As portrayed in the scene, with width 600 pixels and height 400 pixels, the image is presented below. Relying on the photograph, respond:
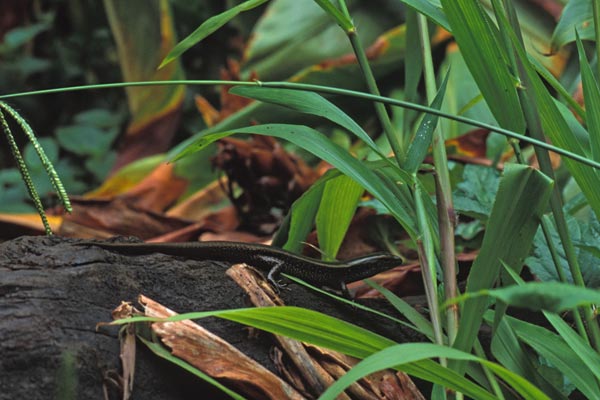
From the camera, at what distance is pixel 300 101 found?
1.64 metres

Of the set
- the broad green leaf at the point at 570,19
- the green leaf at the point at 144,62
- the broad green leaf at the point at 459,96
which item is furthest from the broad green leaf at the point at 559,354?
the green leaf at the point at 144,62

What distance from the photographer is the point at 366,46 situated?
4.90 metres

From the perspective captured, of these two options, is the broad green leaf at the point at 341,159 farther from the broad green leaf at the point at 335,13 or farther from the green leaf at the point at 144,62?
the green leaf at the point at 144,62

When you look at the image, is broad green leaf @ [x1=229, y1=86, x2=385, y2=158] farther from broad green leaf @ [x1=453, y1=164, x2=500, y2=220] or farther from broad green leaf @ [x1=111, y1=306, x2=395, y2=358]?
broad green leaf @ [x1=453, y1=164, x2=500, y2=220]

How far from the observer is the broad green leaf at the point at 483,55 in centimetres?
153

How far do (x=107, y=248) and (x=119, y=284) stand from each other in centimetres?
17

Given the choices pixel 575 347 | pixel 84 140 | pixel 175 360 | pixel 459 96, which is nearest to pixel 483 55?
pixel 575 347

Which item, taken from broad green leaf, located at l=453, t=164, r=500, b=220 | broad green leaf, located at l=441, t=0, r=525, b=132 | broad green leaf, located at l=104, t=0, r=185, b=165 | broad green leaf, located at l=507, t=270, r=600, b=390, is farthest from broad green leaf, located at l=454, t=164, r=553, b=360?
broad green leaf, located at l=104, t=0, r=185, b=165

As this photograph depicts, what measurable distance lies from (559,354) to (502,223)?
305mm

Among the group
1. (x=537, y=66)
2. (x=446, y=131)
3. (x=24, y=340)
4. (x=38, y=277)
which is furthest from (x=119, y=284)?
(x=446, y=131)

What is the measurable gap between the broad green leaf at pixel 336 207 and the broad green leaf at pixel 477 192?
0.85ft

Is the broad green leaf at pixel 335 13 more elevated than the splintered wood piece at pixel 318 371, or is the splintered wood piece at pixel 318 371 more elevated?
the broad green leaf at pixel 335 13

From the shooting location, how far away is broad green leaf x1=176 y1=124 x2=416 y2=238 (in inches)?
63.7

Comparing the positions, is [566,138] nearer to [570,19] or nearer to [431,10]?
[431,10]
